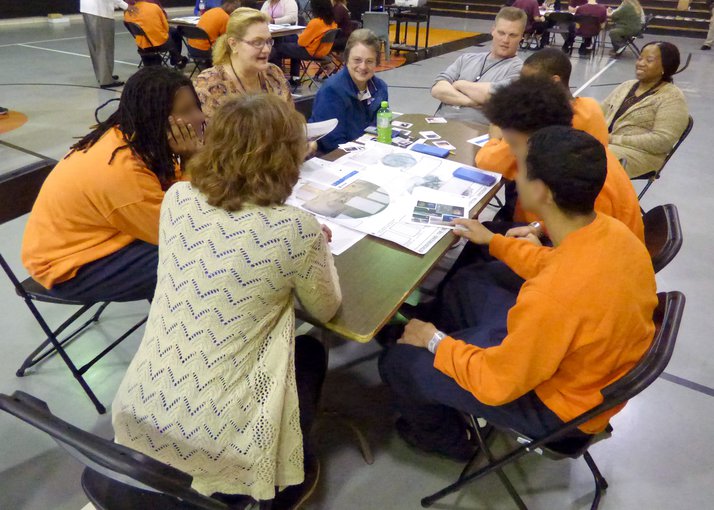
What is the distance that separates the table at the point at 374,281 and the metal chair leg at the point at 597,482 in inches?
33.9

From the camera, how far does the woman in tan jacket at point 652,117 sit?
2.79 metres

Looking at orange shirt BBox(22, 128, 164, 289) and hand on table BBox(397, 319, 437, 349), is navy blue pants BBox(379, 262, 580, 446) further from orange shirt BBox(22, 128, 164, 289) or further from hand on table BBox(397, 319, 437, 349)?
orange shirt BBox(22, 128, 164, 289)

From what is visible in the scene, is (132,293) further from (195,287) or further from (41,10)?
(41,10)

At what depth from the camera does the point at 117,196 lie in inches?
60.8

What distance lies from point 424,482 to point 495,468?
1.22 feet

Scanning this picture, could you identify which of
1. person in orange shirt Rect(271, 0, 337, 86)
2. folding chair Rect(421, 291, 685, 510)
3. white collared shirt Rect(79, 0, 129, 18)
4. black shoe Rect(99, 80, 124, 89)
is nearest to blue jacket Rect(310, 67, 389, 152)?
folding chair Rect(421, 291, 685, 510)

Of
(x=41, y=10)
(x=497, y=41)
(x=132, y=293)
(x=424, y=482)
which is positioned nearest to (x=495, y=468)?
(x=424, y=482)

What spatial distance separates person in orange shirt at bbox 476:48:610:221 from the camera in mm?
2064

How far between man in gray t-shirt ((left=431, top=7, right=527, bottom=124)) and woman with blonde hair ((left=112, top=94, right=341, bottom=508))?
203 centimetres

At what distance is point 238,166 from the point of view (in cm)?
111

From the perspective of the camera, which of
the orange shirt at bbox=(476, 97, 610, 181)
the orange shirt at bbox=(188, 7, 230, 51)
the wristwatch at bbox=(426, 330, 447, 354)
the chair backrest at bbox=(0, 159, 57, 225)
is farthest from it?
the orange shirt at bbox=(188, 7, 230, 51)

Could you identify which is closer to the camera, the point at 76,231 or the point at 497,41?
the point at 76,231

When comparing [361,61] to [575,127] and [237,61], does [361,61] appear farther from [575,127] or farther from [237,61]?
[575,127]

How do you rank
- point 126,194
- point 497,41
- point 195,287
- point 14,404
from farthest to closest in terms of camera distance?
1. point 497,41
2. point 126,194
3. point 195,287
4. point 14,404
